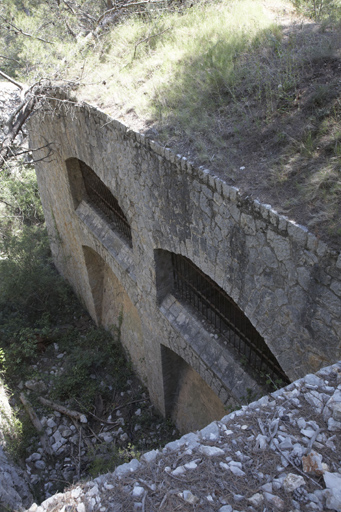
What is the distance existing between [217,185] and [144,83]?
2644 millimetres

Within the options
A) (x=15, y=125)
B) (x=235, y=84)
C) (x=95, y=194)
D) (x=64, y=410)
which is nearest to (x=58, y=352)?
(x=64, y=410)

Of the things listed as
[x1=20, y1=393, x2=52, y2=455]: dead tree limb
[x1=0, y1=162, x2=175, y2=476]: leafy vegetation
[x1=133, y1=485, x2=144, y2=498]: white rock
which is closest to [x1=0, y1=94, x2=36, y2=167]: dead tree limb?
[x1=0, y1=162, x2=175, y2=476]: leafy vegetation

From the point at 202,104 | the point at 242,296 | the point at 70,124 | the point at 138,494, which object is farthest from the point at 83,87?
the point at 138,494

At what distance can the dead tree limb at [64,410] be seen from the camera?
585 cm

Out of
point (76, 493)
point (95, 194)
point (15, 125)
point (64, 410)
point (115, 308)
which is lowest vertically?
point (64, 410)

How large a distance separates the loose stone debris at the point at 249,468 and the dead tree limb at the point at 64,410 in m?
4.22

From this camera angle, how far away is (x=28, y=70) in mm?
6148

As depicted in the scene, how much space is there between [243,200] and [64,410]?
15.3 feet

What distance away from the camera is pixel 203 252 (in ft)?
11.5

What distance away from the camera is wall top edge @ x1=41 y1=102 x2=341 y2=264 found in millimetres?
2346

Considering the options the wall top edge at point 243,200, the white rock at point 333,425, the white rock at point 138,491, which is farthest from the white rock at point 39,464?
the white rock at point 333,425

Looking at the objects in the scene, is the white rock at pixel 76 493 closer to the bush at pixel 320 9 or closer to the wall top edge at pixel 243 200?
the wall top edge at pixel 243 200

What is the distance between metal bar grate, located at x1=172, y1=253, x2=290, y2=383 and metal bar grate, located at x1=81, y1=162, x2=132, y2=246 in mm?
1407

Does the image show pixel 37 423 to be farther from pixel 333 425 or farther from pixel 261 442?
pixel 333 425
